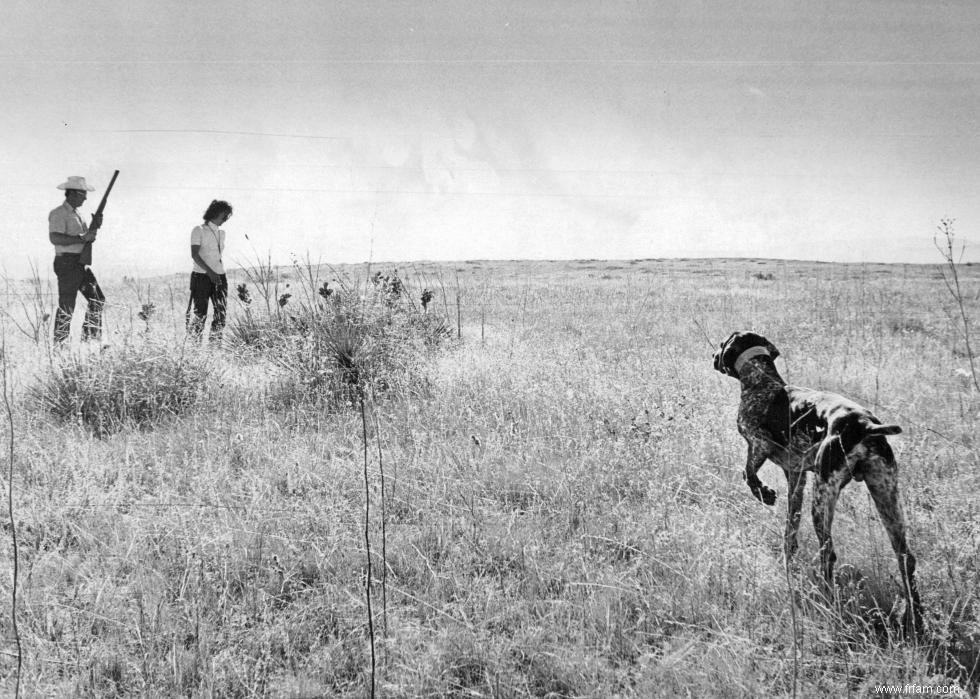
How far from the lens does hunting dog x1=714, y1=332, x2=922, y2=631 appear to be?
1566 mm

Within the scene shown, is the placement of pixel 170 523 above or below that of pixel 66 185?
below

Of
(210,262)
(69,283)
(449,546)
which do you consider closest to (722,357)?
(449,546)

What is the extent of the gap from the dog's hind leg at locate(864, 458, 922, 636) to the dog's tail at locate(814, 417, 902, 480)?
8 cm

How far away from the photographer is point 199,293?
6.61 m

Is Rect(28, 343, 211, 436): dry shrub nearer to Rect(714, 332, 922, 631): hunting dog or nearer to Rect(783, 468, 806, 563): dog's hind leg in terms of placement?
Rect(714, 332, 922, 631): hunting dog

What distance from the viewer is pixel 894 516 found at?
1.58 meters

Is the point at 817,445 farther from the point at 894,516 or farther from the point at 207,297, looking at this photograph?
the point at 207,297

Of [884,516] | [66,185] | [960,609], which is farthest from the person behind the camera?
[66,185]

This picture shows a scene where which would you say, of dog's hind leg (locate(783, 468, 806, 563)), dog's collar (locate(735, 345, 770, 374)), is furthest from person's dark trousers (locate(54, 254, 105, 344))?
dog's hind leg (locate(783, 468, 806, 563))

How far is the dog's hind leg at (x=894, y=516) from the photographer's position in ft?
5.08

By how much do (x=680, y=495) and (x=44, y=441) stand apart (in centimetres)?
408

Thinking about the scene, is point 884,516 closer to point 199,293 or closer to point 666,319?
point 199,293

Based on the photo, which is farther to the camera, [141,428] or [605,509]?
[141,428]

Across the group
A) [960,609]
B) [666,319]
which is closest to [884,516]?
[960,609]
